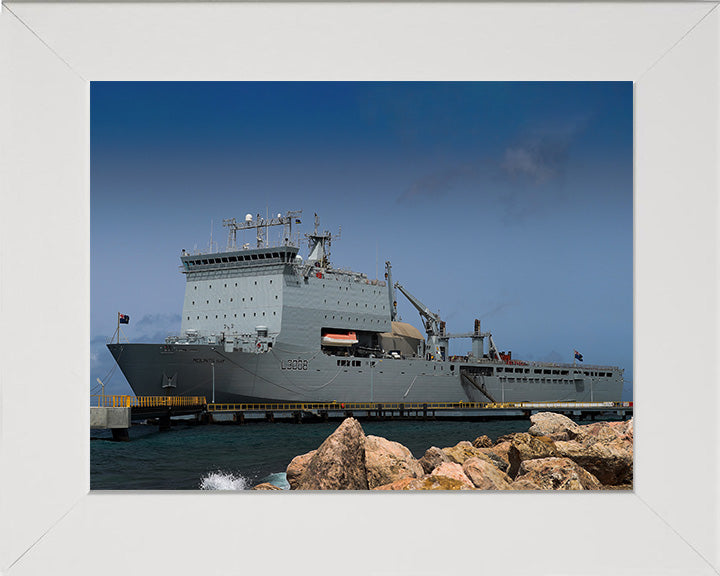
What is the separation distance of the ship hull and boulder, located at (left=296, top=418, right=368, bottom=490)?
1315 cm

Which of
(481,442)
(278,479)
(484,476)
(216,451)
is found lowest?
(216,451)

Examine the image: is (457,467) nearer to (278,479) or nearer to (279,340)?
(278,479)

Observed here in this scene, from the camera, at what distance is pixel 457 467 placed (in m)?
6.00

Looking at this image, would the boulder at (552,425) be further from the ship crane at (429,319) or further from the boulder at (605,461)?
the ship crane at (429,319)

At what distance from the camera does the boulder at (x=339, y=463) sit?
6199 millimetres

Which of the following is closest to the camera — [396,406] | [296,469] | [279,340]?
[296,469]

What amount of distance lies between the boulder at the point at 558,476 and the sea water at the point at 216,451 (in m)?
4.25

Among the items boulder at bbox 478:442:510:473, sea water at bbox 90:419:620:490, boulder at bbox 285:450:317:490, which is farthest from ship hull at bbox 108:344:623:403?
boulder at bbox 285:450:317:490

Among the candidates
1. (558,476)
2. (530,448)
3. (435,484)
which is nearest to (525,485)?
(558,476)

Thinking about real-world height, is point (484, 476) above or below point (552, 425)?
above

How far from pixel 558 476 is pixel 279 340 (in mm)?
14903

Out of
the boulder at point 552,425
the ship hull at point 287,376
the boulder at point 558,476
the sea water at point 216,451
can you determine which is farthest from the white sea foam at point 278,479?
the ship hull at point 287,376
